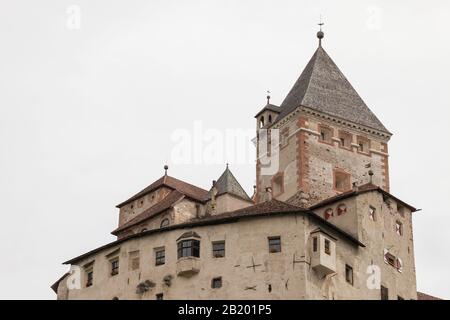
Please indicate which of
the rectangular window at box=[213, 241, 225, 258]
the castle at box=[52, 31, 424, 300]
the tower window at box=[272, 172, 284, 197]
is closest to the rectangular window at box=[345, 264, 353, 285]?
the castle at box=[52, 31, 424, 300]

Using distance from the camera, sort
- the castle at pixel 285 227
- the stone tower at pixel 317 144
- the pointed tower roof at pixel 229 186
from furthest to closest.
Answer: the stone tower at pixel 317 144 → the pointed tower roof at pixel 229 186 → the castle at pixel 285 227

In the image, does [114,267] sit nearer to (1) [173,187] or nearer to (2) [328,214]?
(1) [173,187]

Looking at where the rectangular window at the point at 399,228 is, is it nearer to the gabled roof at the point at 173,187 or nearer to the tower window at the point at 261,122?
the gabled roof at the point at 173,187

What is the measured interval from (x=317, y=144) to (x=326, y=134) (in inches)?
71.5

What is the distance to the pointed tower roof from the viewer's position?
270ft

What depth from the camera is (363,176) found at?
8550 centimetres

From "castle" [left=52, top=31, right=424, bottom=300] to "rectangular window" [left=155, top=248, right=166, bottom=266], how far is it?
137 mm

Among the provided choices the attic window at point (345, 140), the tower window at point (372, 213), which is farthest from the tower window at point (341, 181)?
the tower window at point (372, 213)

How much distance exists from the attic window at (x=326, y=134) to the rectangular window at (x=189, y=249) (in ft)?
58.1

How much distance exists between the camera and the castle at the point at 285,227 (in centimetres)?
6950

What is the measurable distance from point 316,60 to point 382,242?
23761 millimetres
